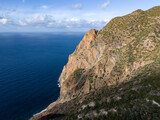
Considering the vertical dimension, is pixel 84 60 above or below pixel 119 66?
below

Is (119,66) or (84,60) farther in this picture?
(84,60)

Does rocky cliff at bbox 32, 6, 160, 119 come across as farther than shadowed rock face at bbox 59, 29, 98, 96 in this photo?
No

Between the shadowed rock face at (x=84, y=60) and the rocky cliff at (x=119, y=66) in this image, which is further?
the shadowed rock face at (x=84, y=60)

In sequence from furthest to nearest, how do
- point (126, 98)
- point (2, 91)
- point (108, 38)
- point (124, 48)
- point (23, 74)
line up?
point (23, 74) < point (2, 91) < point (108, 38) < point (124, 48) < point (126, 98)

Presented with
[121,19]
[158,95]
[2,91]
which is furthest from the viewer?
[2,91]

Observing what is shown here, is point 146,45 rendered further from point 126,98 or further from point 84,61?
point 84,61

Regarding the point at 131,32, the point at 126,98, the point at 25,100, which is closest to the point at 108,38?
the point at 131,32

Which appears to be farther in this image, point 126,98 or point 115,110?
point 126,98

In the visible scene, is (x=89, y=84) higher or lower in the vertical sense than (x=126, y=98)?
lower

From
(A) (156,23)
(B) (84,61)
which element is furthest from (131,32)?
(B) (84,61)

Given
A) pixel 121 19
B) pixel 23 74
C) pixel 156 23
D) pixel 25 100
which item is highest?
pixel 121 19
